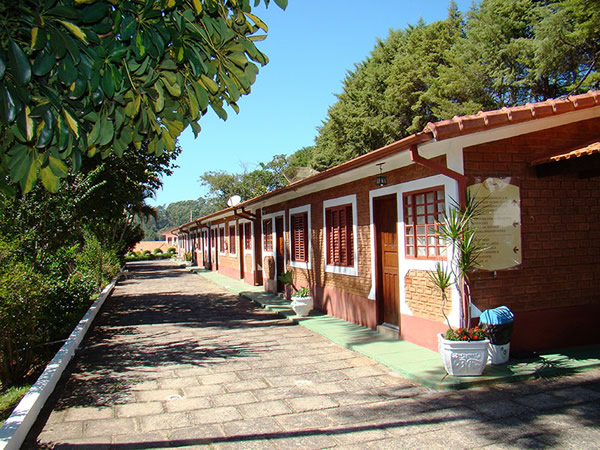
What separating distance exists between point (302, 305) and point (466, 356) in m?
5.42

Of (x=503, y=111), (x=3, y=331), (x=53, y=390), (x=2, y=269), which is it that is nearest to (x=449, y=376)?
(x=503, y=111)

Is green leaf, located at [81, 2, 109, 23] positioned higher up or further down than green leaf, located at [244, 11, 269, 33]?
further down

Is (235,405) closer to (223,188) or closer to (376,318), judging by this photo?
(376,318)

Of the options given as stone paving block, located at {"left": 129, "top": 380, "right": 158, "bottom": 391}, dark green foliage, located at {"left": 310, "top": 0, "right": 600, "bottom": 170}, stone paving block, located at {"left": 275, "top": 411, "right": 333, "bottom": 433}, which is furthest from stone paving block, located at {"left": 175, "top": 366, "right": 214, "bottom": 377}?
dark green foliage, located at {"left": 310, "top": 0, "right": 600, "bottom": 170}

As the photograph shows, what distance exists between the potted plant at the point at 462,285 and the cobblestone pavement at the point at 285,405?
0.39 metres

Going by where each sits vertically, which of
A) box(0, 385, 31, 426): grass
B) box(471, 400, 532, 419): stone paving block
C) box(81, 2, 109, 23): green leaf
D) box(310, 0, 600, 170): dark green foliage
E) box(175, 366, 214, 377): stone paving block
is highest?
box(310, 0, 600, 170): dark green foliage

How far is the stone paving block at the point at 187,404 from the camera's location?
202 inches

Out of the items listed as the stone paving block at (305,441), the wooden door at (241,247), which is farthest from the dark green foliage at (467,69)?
the stone paving block at (305,441)

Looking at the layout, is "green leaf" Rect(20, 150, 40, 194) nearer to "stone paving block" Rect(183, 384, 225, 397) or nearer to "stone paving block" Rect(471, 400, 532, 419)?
"stone paving block" Rect(183, 384, 225, 397)

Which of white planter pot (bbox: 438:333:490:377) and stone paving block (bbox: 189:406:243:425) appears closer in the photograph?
stone paving block (bbox: 189:406:243:425)

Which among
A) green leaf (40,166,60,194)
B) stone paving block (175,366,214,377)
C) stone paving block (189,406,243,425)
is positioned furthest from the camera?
stone paving block (175,366,214,377)

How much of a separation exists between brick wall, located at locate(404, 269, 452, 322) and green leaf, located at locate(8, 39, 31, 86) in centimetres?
597

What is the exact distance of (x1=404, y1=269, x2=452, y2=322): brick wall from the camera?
22.7 ft

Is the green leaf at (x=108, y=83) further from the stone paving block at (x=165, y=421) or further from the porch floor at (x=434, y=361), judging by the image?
the porch floor at (x=434, y=361)
